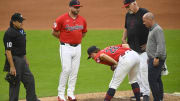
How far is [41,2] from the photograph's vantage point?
941 inches

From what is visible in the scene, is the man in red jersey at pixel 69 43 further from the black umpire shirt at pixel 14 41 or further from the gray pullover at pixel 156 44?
the gray pullover at pixel 156 44

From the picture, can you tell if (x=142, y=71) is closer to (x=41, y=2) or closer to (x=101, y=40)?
(x=101, y=40)

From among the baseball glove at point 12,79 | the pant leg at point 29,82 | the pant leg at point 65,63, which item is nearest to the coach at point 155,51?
the pant leg at point 65,63

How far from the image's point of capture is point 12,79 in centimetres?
775

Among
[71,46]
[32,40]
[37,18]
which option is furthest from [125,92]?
[37,18]

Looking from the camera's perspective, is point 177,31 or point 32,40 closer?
point 32,40

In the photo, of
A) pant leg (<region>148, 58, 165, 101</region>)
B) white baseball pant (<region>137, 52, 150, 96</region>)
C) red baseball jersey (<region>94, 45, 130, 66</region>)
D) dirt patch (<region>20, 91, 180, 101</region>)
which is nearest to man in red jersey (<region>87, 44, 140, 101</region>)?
red baseball jersey (<region>94, 45, 130, 66</region>)

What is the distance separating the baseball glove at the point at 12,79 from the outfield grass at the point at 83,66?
189 cm

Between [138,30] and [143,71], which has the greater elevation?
[138,30]

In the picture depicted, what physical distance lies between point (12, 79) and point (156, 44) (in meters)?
2.80

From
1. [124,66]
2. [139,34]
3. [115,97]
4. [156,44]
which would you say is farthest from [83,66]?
[156,44]

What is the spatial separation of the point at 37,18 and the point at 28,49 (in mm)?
6560

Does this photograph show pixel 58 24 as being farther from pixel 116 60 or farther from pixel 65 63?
pixel 116 60

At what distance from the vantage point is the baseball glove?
25.3 feet
